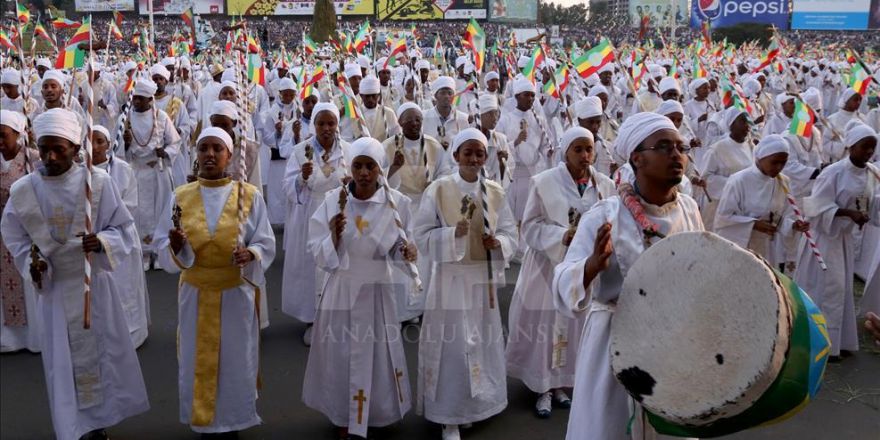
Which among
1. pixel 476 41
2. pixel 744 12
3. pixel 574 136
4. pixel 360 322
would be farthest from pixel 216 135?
pixel 744 12

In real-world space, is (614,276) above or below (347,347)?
above

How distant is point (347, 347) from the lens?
4.82 meters

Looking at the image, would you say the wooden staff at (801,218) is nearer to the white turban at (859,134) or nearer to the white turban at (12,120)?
the white turban at (859,134)

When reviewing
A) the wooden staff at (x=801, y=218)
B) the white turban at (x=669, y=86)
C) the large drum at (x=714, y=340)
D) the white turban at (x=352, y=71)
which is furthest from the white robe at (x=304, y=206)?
the white turban at (x=669, y=86)

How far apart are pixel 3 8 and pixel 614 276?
44880 mm

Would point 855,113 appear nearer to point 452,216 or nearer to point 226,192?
point 452,216

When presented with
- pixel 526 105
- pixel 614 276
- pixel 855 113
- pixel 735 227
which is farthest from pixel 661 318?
pixel 855 113

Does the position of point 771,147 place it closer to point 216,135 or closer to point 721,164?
point 721,164

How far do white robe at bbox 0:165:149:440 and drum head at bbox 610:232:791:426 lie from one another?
3.08 metres

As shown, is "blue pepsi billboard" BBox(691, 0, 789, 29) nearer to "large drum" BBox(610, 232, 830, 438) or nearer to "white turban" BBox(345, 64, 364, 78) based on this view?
"white turban" BBox(345, 64, 364, 78)

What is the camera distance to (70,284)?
4594 mm

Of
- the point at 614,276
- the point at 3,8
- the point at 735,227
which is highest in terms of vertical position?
the point at 3,8

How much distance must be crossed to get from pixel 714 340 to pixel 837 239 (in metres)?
4.46

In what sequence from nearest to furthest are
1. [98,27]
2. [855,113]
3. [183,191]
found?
[183,191] < [855,113] < [98,27]
